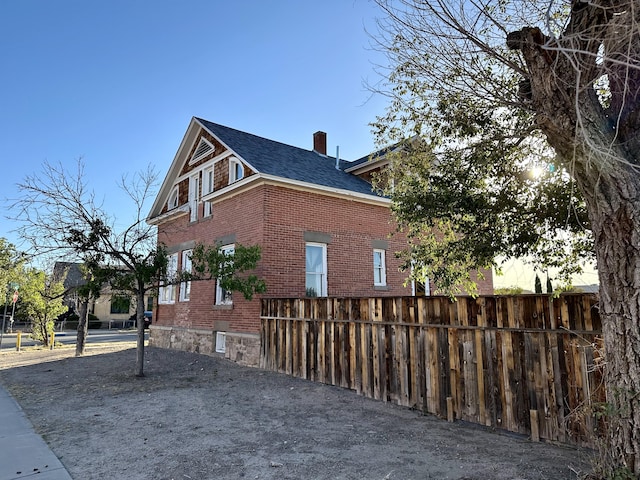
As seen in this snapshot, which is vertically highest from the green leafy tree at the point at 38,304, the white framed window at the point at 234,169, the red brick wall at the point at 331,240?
the white framed window at the point at 234,169

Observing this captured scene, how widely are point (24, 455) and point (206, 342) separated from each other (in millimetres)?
8938

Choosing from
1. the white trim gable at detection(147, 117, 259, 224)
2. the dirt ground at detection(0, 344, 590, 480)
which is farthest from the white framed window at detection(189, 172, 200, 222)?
the dirt ground at detection(0, 344, 590, 480)

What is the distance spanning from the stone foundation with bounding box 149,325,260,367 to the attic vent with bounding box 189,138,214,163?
6665 mm

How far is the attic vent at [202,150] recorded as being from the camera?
597 inches

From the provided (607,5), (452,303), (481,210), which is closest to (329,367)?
(452,303)

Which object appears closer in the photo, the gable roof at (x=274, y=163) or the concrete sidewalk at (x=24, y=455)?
the concrete sidewalk at (x=24, y=455)

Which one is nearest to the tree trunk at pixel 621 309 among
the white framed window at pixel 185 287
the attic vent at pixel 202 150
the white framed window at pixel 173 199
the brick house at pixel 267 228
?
the brick house at pixel 267 228

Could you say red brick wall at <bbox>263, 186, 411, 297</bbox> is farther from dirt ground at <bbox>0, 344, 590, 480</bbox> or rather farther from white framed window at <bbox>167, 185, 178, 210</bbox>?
white framed window at <bbox>167, 185, 178, 210</bbox>

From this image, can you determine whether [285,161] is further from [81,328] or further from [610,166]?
[610,166]

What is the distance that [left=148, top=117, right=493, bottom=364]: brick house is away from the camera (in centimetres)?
1181

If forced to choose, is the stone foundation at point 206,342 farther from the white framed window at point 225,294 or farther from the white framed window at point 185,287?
the white framed window at point 185,287

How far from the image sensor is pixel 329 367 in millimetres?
8656

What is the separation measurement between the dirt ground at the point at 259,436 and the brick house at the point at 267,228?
3.56 m

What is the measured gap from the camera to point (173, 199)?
18.2 metres
